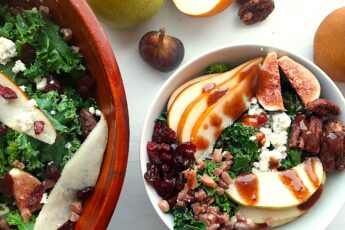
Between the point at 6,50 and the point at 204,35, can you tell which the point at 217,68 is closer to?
the point at 204,35

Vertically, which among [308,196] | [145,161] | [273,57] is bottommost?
[308,196]

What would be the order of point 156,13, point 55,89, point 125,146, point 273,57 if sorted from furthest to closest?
point 156,13
point 273,57
point 55,89
point 125,146

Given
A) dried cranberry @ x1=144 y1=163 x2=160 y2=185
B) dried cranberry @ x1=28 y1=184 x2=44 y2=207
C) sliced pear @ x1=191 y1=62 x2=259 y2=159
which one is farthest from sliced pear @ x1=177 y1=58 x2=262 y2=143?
dried cranberry @ x1=28 y1=184 x2=44 y2=207

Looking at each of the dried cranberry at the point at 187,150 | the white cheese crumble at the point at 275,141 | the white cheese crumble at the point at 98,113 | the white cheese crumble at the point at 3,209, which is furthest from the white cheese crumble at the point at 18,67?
the white cheese crumble at the point at 275,141

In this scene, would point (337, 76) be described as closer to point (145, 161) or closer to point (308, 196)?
point (308, 196)

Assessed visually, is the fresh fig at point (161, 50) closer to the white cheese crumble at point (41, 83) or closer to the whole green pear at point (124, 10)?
Answer: the whole green pear at point (124, 10)

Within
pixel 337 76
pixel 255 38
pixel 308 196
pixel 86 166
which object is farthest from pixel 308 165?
pixel 86 166
